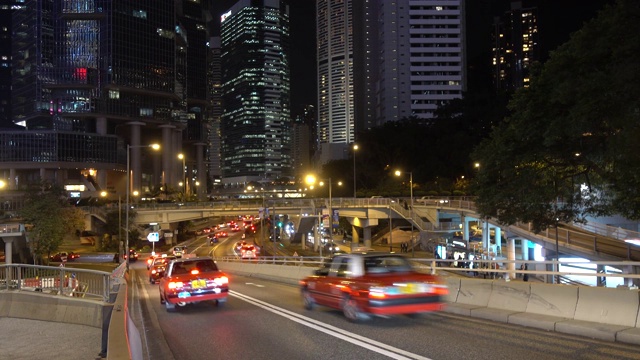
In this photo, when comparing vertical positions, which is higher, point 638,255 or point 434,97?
point 434,97

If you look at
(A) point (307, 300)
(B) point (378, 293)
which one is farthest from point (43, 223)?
(B) point (378, 293)

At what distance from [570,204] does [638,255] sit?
6142 mm

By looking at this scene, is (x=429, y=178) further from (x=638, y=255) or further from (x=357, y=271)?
(x=357, y=271)

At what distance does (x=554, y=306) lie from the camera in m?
11.5

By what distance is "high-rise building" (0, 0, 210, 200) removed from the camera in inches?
4683

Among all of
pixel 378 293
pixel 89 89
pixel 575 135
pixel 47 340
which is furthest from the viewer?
pixel 89 89

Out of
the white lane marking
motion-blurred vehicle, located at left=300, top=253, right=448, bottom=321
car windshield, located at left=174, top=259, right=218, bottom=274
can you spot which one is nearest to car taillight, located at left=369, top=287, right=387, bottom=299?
motion-blurred vehicle, located at left=300, top=253, right=448, bottom=321

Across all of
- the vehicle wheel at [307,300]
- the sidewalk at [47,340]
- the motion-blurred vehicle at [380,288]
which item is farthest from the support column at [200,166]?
the motion-blurred vehicle at [380,288]

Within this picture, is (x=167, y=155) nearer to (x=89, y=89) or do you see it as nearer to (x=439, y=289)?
(x=89, y=89)

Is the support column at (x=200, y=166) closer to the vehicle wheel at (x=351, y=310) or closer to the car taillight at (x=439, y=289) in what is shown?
the vehicle wheel at (x=351, y=310)

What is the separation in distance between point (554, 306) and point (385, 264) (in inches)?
143

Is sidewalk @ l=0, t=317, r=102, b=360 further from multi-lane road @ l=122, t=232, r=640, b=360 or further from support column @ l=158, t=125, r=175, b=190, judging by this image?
support column @ l=158, t=125, r=175, b=190

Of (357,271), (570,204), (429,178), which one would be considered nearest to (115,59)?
(429,178)

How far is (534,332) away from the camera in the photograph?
10766mm
